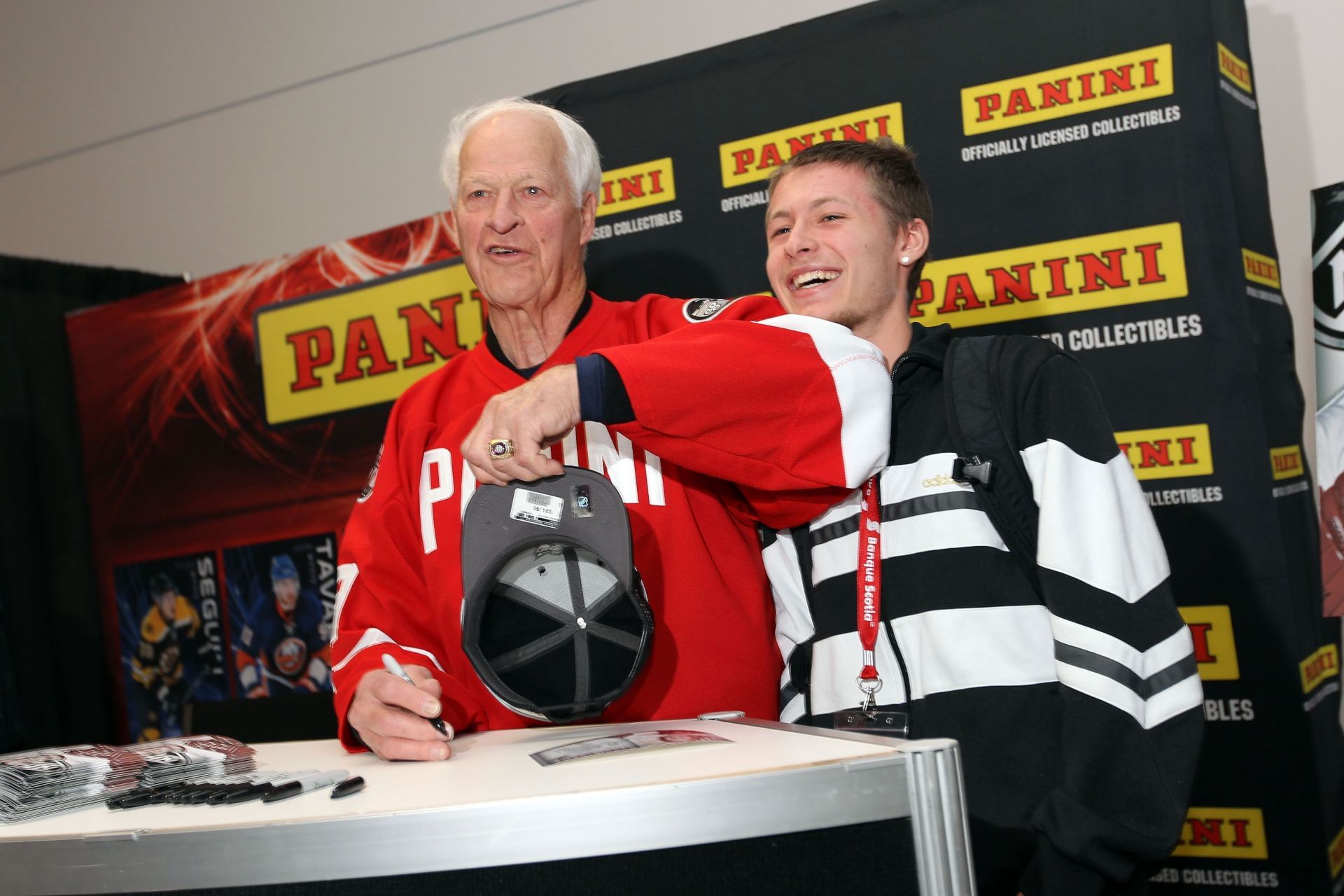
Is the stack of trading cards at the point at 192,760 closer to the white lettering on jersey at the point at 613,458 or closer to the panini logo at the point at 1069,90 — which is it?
the white lettering on jersey at the point at 613,458

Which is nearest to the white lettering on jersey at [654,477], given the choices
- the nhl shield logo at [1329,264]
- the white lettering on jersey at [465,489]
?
the white lettering on jersey at [465,489]

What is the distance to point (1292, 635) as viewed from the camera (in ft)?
7.35

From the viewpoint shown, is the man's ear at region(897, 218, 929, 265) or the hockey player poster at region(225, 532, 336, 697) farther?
the hockey player poster at region(225, 532, 336, 697)

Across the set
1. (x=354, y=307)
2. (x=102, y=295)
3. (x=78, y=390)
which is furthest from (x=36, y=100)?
(x=354, y=307)

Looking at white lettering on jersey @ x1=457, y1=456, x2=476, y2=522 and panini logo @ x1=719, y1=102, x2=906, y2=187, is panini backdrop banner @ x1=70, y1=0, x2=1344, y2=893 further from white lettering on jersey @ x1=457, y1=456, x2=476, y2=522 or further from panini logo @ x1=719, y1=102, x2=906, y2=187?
white lettering on jersey @ x1=457, y1=456, x2=476, y2=522

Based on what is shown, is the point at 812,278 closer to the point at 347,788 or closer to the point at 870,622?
the point at 870,622

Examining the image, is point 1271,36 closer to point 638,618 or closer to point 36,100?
point 638,618

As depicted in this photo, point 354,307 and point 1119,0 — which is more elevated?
point 1119,0

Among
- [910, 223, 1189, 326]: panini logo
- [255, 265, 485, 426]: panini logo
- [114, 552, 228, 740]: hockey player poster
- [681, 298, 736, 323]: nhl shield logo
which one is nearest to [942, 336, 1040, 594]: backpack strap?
[681, 298, 736, 323]: nhl shield logo

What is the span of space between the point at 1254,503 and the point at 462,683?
154 centimetres

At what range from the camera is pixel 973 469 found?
1.43 m

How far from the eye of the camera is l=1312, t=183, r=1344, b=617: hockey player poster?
2451 mm

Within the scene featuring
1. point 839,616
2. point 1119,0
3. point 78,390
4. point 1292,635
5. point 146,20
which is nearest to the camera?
point 839,616

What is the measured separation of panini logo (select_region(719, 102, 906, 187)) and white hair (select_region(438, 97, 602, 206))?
0.76 meters
